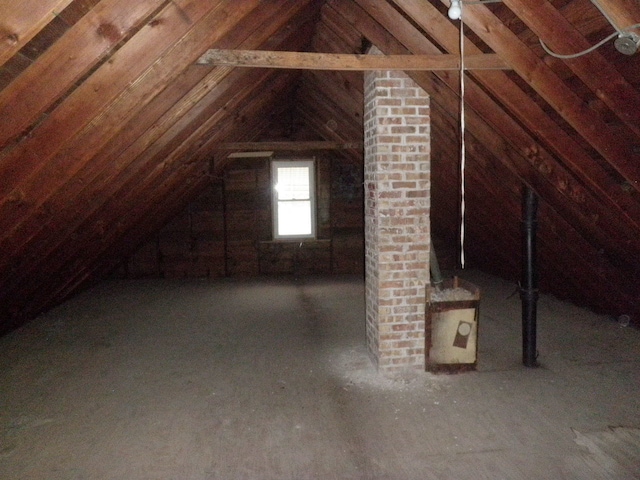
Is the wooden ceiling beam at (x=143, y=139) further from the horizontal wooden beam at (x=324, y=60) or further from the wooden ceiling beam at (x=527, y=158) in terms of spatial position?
the wooden ceiling beam at (x=527, y=158)

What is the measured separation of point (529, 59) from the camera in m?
2.52

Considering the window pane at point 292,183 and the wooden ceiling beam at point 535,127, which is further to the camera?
the window pane at point 292,183

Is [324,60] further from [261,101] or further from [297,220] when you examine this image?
[297,220]

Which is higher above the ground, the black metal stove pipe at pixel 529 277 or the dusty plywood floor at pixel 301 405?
the black metal stove pipe at pixel 529 277

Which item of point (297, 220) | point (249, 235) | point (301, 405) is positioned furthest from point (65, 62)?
point (297, 220)

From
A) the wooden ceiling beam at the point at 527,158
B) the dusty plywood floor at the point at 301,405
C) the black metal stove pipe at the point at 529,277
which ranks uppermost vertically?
the wooden ceiling beam at the point at 527,158

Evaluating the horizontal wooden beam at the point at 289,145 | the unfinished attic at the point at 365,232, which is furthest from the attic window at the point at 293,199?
the unfinished attic at the point at 365,232

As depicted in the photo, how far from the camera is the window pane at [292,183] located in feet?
28.2

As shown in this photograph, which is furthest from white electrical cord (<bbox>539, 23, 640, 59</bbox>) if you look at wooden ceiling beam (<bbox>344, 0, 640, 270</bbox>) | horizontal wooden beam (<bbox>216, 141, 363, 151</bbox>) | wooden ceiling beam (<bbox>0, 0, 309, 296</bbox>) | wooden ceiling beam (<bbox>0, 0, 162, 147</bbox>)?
horizontal wooden beam (<bbox>216, 141, 363, 151</bbox>)

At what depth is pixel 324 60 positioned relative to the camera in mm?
3035

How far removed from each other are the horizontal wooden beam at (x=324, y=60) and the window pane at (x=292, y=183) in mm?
5518

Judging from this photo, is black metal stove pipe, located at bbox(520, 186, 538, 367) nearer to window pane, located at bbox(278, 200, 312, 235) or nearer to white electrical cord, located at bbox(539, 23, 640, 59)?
white electrical cord, located at bbox(539, 23, 640, 59)

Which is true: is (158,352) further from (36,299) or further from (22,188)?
(22,188)

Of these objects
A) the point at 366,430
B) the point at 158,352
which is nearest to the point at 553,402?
the point at 366,430
